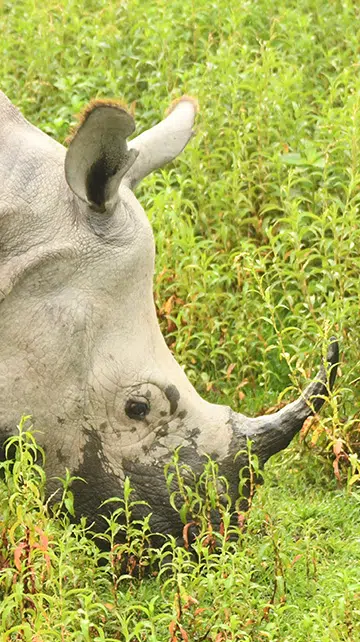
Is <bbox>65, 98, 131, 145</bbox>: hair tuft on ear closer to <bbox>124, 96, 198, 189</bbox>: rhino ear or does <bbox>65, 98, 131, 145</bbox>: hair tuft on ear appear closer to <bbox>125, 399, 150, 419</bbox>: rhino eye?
<bbox>124, 96, 198, 189</bbox>: rhino ear

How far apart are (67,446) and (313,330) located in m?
2.38

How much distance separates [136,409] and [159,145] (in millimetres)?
1129

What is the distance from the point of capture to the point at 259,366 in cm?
721

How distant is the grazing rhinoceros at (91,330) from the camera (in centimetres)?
484

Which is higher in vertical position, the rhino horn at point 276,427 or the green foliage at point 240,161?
the rhino horn at point 276,427

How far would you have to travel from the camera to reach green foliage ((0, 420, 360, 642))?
4.59 m

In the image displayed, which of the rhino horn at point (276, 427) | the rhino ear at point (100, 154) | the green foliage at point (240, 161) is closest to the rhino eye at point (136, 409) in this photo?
the rhino horn at point (276, 427)

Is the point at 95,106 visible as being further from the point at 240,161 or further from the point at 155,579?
the point at 240,161

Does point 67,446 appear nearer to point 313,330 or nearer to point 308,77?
point 313,330

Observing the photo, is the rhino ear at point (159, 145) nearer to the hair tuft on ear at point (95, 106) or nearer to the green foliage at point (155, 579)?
the hair tuft on ear at point (95, 106)

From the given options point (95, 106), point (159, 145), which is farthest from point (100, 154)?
point (159, 145)

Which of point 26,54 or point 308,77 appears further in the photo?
point 26,54

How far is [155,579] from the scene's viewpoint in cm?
513

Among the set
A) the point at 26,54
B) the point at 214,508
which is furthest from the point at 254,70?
the point at 214,508
